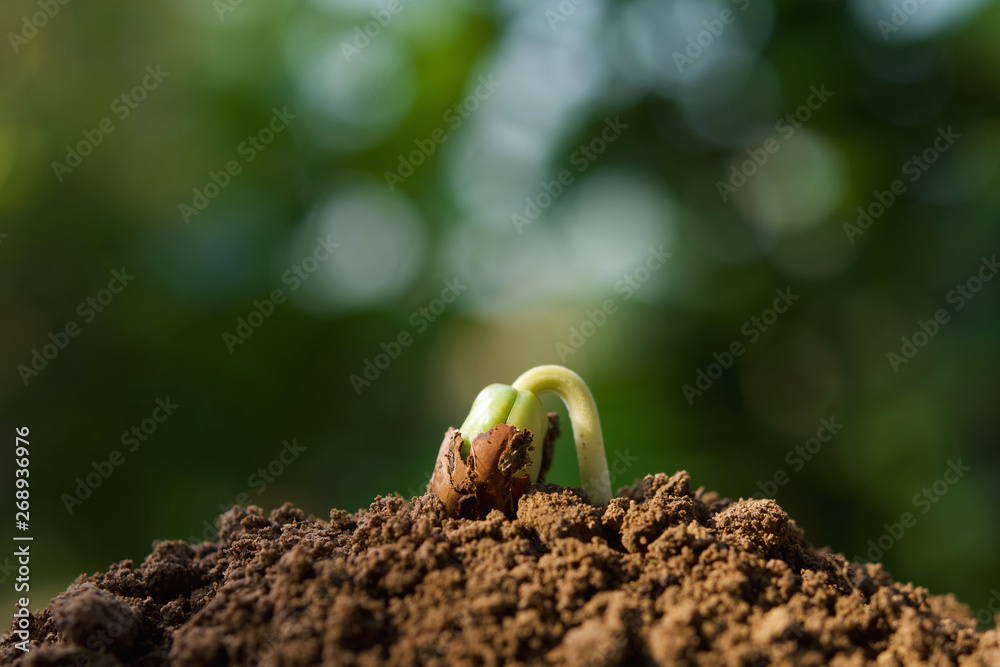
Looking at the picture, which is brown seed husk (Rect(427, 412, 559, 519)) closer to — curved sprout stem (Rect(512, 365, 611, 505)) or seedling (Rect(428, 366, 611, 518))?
seedling (Rect(428, 366, 611, 518))

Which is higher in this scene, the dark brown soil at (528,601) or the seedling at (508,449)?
the seedling at (508,449)

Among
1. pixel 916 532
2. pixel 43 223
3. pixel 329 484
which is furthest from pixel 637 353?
pixel 43 223

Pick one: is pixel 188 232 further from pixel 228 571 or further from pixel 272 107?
pixel 228 571

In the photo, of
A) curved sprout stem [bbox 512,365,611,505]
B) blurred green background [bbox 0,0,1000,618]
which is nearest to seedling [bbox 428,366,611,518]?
curved sprout stem [bbox 512,365,611,505]

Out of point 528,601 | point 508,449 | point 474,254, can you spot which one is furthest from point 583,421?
point 474,254

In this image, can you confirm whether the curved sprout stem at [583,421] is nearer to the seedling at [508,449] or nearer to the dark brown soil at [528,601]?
the seedling at [508,449]

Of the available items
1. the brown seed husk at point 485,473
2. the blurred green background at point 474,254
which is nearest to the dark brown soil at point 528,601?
the brown seed husk at point 485,473
